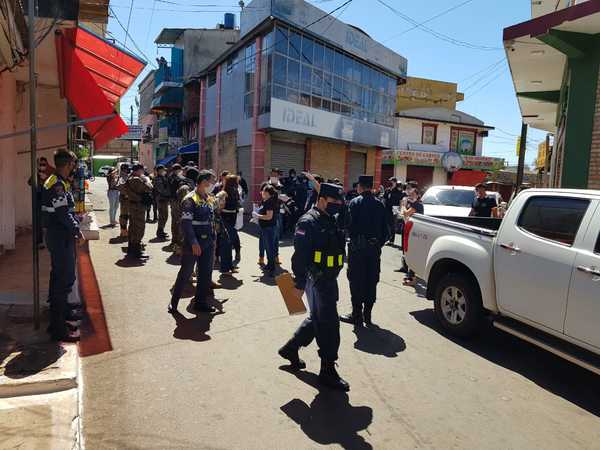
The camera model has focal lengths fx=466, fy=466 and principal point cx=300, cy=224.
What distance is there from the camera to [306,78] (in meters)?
20.0

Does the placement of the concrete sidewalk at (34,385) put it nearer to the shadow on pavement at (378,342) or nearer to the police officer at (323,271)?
the police officer at (323,271)

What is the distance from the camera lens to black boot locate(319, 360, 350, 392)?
13.3ft

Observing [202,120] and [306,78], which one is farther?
[202,120]

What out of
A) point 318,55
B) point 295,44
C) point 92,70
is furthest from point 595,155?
point 318,55

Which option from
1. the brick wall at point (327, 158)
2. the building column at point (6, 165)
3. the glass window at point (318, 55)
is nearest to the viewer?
the building column at point (6, 165)

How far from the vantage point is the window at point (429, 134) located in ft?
112

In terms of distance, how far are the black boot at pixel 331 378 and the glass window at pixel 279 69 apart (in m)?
15.9

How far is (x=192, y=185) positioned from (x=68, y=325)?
4.27 metres

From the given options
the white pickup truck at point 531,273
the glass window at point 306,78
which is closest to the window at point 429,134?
→ the glass window at point 306,78

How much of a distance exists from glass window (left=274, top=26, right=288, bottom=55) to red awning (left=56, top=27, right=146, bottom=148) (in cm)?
1020

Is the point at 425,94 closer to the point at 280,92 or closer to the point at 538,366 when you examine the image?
the point at 280,92

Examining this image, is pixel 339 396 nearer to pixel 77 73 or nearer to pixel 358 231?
pixel 358 231

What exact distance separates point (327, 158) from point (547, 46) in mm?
13852

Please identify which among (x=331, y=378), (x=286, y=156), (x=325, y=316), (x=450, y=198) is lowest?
(x=331, y=378)
